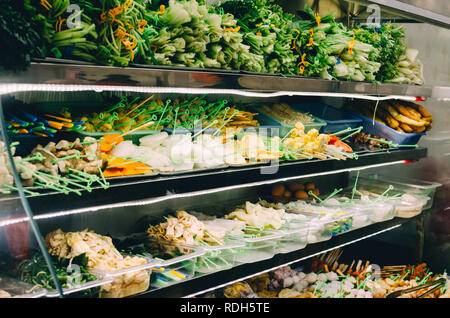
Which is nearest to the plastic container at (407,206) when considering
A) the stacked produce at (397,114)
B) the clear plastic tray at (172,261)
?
the stacked produce at (397,114)

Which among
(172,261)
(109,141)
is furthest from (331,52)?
(172,261)

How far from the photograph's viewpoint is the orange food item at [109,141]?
90.1 inches

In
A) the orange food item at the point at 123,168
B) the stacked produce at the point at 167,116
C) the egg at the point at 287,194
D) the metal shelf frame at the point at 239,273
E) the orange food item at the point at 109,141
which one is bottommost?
the metal shelf frame at the point at 239,273

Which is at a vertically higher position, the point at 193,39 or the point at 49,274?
the point at 193,39

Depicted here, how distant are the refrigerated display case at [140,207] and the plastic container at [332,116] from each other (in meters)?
0.38

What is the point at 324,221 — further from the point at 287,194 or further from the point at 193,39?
the point at 193,39

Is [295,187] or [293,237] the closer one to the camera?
[293,237]

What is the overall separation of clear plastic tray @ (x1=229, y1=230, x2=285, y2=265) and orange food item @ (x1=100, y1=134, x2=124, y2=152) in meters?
0.97

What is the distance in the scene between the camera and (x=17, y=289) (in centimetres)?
174

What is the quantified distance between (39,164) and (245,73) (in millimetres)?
1304

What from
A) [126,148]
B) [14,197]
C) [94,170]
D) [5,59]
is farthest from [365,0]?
[14,197]

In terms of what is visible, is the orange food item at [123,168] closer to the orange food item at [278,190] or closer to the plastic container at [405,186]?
the orange food item at [278,190]

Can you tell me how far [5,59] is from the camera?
1577mm

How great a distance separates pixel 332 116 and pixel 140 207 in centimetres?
217
